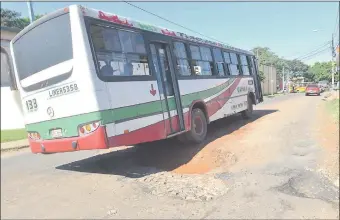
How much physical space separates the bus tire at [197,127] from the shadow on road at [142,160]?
0.61 feet

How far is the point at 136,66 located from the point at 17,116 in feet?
15.1

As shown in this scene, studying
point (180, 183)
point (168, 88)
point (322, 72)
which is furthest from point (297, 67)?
point (180, 183)

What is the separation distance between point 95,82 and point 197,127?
3.98 metres

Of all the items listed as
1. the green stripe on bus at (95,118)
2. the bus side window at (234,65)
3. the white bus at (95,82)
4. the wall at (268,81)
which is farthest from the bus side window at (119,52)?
the wall at (268,81)

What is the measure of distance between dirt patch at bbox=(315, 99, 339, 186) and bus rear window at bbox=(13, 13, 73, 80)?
188 inches

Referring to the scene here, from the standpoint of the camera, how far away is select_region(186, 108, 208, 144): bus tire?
8539 mm

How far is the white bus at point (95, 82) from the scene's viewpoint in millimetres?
5566

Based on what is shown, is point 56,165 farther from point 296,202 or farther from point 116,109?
point 296,202

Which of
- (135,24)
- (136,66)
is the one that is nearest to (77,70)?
(136,66)

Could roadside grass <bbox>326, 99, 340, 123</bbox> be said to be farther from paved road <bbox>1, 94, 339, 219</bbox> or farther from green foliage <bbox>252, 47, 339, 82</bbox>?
green foliage <bbox>252, 47, 339, 82</bbox>

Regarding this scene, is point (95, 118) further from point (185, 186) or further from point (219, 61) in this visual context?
point (219, 61)

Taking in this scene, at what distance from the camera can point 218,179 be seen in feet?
19.2

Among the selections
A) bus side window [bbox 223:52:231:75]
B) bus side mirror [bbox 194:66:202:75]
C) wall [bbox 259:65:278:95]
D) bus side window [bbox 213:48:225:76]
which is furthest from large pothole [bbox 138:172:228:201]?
wall [bbox 259:65:278:95]

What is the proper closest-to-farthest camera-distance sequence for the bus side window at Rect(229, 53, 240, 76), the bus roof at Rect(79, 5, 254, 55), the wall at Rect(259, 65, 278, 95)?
the bus roof at Rect(79, 5, 254, 55)
the bus side window at Rect(229, 53, 240, 76)
the wall at Rect(259, 65, 278, 95)
